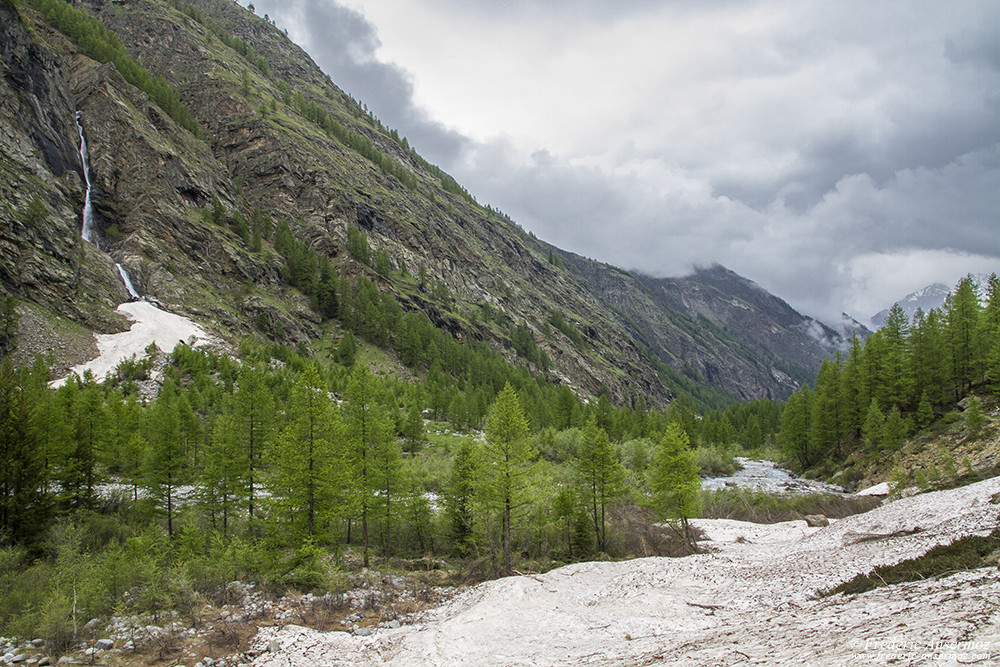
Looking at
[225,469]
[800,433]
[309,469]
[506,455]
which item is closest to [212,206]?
[225,469]

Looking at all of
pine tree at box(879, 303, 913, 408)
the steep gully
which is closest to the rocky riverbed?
pine tree at box(879, 303, 913, 408)

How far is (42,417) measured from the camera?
25891mm

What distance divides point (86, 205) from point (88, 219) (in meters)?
3.40

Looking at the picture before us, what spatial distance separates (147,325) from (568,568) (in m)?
69.0

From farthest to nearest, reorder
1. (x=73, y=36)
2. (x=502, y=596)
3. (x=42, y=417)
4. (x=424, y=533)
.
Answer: (x=73, y=36), (x=424, y=533), (x=42, y=417), (x=502, y=596)

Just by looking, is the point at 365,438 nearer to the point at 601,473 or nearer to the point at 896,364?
the point at 601,473

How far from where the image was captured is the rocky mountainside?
71812 mm

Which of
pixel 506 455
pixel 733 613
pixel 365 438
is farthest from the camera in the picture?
pixel 365 438

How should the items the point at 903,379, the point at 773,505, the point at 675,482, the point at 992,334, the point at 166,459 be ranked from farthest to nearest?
the point at 903,379 < the point at 992,334 < the point at 773,505 < the point at 166,459 < the point at 675,482

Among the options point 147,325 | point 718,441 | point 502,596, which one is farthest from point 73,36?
point 718,441

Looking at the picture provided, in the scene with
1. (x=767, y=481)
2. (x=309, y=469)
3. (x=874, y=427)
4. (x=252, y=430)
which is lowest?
(x=767, y=481)

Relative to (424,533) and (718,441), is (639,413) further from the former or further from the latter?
(424,533)

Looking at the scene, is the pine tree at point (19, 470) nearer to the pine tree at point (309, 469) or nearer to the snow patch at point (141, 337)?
the pine tree at point (309, 469)

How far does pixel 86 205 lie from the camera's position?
84.9 meters
